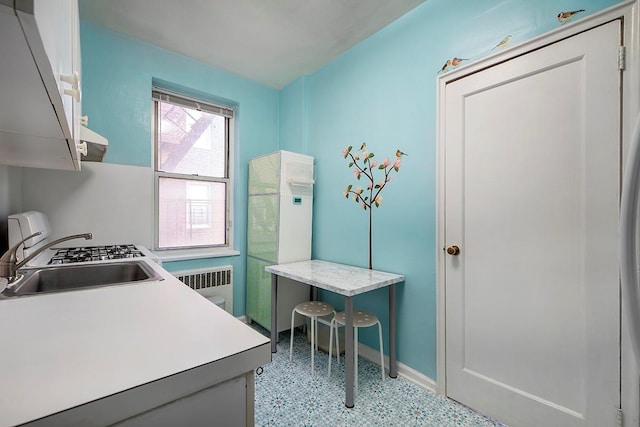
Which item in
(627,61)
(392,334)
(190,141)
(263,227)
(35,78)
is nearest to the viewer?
(35,78)

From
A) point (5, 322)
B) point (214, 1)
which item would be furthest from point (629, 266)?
point (214, 1)

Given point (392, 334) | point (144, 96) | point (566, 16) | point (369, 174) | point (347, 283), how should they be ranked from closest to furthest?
point (566, 16), point (347, 283), point (392, 334), point (369, 174), point (144, 96)

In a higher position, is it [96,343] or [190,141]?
[190,141]

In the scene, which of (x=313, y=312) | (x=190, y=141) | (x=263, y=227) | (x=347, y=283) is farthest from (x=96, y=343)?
(x=190, y=141)

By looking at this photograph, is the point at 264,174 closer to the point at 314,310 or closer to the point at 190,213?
the point at 190,213

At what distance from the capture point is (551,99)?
1.45m

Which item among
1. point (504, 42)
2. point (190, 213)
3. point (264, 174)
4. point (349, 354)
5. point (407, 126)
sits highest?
point (504, 42)

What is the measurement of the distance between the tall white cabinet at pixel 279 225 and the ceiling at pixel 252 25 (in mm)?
986

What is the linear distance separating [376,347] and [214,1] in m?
2.97

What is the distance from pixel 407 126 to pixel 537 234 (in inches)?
44.2

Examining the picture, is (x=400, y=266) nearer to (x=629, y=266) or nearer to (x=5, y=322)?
(x=629, y=266)

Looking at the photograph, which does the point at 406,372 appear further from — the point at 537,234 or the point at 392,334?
the point at 537,234

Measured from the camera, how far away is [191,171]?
2.96 meters

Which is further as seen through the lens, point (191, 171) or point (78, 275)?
point (191, 171)
